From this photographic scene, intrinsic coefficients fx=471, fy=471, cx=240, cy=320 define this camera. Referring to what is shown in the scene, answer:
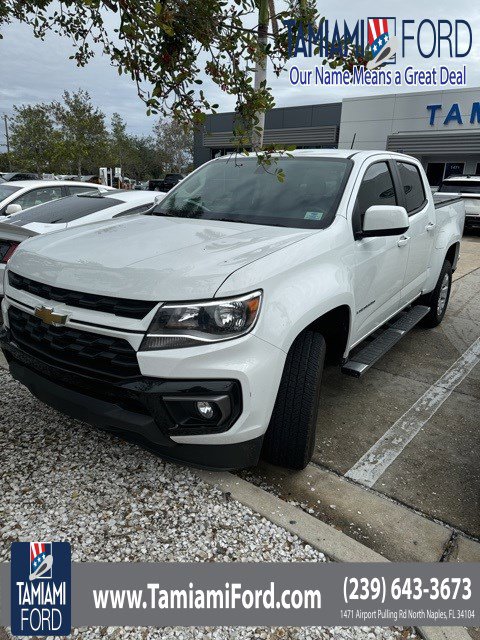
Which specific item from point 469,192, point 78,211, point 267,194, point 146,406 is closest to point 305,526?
point 146,406

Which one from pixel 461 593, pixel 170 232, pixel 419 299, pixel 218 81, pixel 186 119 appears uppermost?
pixel 218 81

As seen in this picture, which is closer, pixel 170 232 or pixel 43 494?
pixel 43 494

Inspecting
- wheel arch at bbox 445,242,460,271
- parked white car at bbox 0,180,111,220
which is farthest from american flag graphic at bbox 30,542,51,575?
parked white car at bbox 0,180,111,220

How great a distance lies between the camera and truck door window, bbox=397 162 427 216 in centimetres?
405

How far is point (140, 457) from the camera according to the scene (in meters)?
2.76

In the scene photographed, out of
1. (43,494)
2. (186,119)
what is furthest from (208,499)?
(186,119)

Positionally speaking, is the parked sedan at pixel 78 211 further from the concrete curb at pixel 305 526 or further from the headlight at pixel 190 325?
the concrete curb at pixel 305 526

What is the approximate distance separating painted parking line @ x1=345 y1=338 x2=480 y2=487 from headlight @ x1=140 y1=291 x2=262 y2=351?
133cm

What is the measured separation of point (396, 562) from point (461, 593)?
0.89 ft

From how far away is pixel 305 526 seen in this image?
7.46ft

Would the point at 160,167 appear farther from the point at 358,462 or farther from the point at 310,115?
the point at 358,462

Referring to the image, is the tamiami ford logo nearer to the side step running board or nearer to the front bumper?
the front bumper

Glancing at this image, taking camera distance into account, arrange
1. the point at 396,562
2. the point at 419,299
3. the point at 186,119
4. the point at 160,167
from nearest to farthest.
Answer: the point at 396,562 → the point at 186,119 → the point at 419,299 → the point at 160,167

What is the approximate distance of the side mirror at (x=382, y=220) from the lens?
2.84 metres
